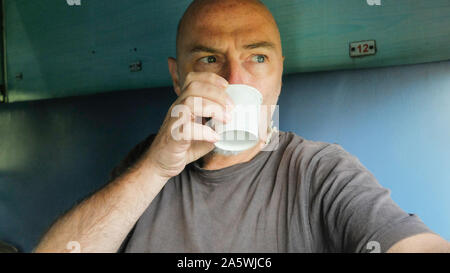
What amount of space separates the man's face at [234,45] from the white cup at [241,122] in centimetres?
22

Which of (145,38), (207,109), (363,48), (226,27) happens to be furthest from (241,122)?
(145,38)

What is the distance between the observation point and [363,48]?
2.77 feet

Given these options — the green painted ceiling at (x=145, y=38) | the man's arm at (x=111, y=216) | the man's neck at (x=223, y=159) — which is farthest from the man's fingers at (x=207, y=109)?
the green painted ceiling at (x=145, y=38)

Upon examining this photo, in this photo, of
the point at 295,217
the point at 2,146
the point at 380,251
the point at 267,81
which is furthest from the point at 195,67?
the point at 2,146

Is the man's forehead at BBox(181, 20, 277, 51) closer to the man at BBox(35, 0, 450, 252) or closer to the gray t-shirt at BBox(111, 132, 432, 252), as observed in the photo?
the man at BBox(35, 0, 450, 252)

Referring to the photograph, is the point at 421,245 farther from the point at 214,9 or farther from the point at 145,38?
the point at 145,38

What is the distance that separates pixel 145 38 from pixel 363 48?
72 cm

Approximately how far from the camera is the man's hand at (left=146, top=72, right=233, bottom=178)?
0.44m

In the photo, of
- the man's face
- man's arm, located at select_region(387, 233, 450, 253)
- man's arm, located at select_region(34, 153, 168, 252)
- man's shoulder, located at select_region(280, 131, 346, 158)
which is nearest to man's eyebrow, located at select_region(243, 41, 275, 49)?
the man's face

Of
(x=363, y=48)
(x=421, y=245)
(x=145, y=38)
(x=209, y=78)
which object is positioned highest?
(x=145, y=38)

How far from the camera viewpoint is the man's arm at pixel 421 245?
415 mm

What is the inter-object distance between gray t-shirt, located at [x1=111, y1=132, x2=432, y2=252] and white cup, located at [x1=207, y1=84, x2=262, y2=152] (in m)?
0.21
